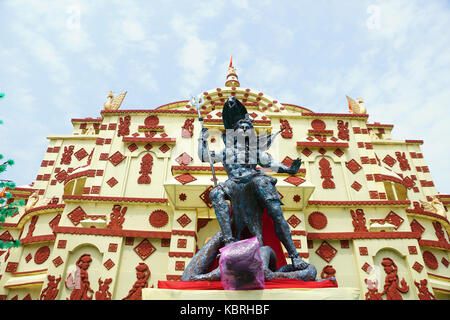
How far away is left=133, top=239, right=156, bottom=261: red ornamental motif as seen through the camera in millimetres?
8561

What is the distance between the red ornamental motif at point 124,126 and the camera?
11244mm

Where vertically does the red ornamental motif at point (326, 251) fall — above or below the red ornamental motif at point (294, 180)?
below

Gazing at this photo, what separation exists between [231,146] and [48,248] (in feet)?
30.3

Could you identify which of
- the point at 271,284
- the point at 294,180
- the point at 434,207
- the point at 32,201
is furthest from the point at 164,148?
the point at 434,207

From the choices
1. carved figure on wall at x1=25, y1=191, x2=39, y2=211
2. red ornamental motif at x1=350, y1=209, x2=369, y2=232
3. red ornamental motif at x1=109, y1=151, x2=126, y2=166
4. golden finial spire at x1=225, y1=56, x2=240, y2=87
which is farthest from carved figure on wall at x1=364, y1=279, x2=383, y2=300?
carved figure on wall at x1=25, y1=191, x2=39, y2=211

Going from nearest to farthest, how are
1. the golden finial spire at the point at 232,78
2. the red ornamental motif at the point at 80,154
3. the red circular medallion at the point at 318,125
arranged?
the red circular medallion at the point at 318,125 < the red ornamental motif at the point at 80,154 < the golden finial spire at the point at 232,78

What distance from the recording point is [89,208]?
30.3 feet

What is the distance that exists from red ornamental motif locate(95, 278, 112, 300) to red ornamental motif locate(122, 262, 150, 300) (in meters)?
0.50

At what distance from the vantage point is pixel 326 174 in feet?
33.6

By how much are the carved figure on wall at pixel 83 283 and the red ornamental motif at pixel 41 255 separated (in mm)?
2720

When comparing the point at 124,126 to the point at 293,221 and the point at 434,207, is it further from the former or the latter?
the point at 434,207

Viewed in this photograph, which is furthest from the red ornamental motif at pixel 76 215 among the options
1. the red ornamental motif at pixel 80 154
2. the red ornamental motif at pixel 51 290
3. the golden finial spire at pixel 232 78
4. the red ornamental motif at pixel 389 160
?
the red ornamental motif at pixel 389 160

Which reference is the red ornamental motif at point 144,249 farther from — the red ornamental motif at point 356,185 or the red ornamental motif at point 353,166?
the red ornamental motif at point 353,166

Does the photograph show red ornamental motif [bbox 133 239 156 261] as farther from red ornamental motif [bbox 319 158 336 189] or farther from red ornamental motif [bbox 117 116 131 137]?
red ornamental motif [bbox 319 158 336 189]
